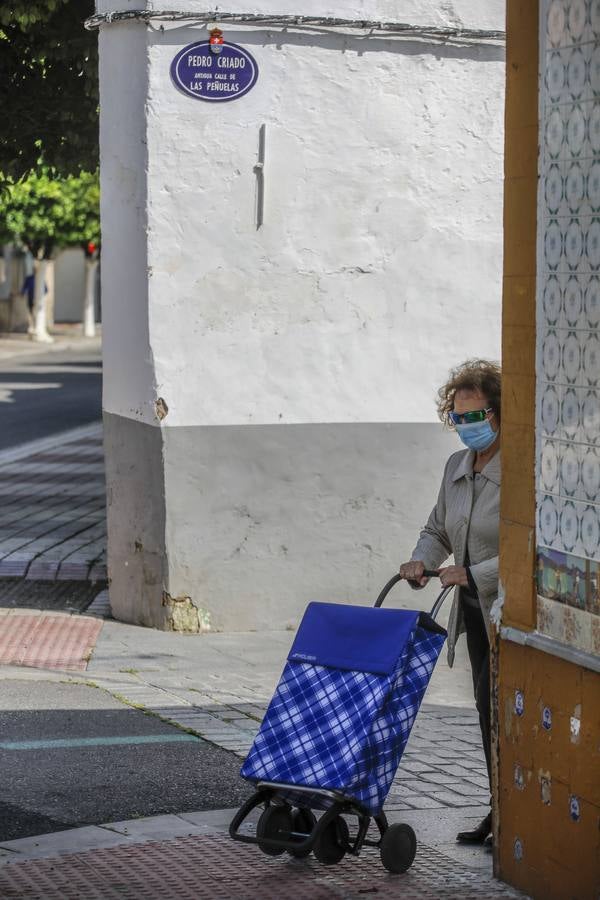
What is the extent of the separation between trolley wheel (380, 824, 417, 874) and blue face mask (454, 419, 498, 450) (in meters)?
1.40

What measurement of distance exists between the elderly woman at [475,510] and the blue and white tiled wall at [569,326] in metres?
0.75

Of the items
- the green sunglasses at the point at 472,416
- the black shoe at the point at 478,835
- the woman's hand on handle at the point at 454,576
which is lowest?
the black shoe at the point at 478,835

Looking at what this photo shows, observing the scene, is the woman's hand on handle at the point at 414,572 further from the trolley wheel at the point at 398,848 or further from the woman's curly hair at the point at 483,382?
the trolley wheel at the point at 398,848

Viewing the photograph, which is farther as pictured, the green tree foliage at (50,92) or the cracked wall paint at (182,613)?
the green tree foliage at (50,92)

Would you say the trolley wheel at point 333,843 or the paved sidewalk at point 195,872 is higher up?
the trolley wheel at point 333,843

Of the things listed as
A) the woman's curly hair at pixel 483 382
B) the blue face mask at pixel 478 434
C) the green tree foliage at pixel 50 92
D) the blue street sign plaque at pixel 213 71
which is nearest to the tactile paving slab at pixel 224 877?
the blue face mask at pixel 478 434

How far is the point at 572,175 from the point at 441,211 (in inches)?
194

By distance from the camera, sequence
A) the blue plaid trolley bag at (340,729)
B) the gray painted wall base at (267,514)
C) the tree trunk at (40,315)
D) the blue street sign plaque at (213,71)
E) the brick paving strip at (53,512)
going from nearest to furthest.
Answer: the blue plaid trolley bag at (340,729) < the blue street sign plaque at (213,71) < the gray painted wall base at (267,514) < the brick paving strip at (53,512) < the tree trunk at (40,315)

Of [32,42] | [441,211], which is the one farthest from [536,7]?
[32,42]

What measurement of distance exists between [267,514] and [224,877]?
14.6ft

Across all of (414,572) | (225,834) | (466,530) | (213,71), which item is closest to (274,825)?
(225,834)

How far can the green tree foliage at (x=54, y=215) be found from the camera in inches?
1706

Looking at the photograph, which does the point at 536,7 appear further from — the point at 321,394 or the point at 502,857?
the point at 321,394

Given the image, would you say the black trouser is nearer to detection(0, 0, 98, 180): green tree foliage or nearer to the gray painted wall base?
the gray painted wall base
